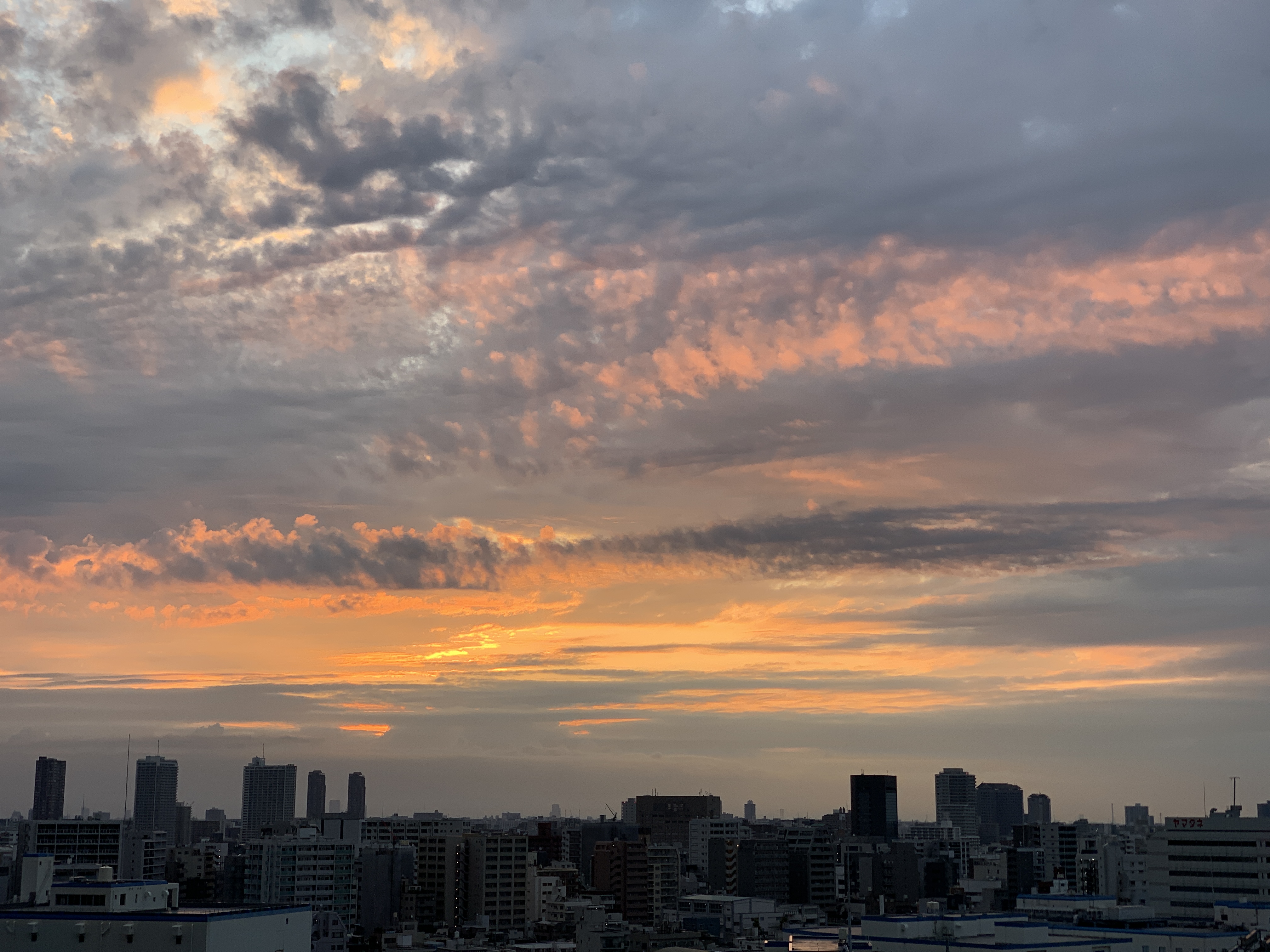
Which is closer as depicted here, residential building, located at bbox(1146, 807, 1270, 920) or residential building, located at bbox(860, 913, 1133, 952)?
residential building, located at bbox(860, 913, 1133, 952)

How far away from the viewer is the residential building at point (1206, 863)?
16625cm

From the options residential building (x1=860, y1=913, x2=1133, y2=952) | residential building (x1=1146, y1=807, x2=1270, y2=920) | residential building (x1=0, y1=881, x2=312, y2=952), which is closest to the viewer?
residential building (x1=0, y1=881, x2=312, y2=952)

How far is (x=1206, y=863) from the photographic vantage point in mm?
171375

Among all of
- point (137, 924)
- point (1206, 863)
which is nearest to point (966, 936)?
point (137, 924)

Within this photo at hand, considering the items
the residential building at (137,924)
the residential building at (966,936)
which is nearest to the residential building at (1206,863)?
the residential building at (966,936)

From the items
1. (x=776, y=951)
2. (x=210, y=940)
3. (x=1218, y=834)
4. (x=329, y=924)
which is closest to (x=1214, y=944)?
(x=776, y=951)

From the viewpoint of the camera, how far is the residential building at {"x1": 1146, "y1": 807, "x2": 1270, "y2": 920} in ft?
545

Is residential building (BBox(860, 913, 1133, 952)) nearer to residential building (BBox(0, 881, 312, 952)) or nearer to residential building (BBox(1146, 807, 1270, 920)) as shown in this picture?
residential building (BBox(0, 881, 312, 952))

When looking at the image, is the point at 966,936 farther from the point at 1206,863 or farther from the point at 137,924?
the point at 1206,863

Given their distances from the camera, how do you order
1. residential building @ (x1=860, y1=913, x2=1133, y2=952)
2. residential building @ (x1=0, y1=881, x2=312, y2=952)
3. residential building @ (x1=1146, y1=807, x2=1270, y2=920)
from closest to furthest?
residential building @ (x1=0, y1=881, x2=312, y2=952), residential building @ (x1=860, y1=913, x2=1133, y2=952), residential building @ (x1=1146, y1=807, x2=1270, y2=920)

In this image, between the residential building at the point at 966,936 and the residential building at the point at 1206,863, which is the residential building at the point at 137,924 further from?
the residential building at the point at 1206,863

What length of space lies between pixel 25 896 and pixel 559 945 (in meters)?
77.4

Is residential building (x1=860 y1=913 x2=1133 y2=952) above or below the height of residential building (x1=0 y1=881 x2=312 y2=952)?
below

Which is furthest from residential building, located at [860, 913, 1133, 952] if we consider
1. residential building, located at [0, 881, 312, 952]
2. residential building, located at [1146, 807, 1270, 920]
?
residential building, located at [1146, 807, 1270, 920]
